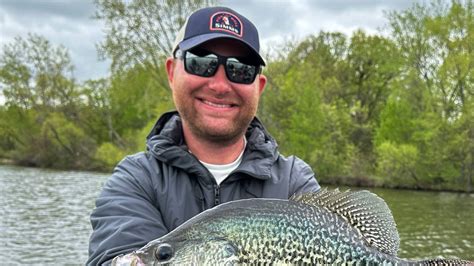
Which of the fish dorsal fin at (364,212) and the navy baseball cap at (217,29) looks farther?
the navy baseball cap at (217,29)

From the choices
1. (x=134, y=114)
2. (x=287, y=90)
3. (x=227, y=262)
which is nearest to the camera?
(x=227, y=262)

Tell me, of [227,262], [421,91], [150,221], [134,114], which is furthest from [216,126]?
[134,114]

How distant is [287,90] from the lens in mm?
45031

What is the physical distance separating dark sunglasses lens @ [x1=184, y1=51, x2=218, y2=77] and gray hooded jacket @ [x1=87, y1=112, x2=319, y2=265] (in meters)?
0.46

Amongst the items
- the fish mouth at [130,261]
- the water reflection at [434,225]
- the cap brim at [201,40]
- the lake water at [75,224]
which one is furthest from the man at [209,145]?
Answer: the water reflection at [434,225]

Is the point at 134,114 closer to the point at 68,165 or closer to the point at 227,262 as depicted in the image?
the point at 68,165

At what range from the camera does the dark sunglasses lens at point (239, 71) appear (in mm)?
3260

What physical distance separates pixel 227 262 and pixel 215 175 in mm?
1107

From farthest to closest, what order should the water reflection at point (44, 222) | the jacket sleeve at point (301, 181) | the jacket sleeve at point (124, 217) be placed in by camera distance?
the water reflection at point (44, 222)
the jacket sleeve at point (301, 181)
the jacket sleeve at point (124, 217)

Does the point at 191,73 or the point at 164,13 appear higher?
the point at 164,13

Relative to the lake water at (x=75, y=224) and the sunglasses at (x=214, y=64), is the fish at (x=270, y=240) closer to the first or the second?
the sunglasses at (x=214, y=64)

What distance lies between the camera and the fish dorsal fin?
2590 mm

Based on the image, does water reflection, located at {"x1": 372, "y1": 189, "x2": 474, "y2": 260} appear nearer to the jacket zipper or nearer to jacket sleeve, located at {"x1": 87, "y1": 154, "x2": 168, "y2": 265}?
the jacket zipper

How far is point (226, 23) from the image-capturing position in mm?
3221
